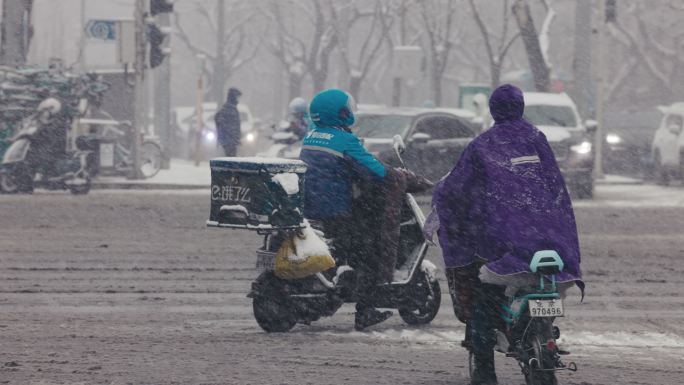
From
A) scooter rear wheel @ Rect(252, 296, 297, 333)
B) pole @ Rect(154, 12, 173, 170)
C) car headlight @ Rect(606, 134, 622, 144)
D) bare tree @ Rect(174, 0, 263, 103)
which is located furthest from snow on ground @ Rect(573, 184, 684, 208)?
bare tree @ Rect(174, 0, 263, 103)

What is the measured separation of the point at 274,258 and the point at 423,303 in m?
1.19

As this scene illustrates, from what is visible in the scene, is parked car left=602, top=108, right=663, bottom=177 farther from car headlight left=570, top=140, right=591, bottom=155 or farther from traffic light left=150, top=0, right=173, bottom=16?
traffic light left=150, top=0, right=173, bottom=16

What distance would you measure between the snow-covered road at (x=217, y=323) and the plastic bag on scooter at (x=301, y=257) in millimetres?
419

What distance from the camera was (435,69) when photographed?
5162 centimetres

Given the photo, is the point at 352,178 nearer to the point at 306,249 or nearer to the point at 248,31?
the point at 306,249

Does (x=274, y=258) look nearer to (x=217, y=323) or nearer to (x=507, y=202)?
(x=217, y=323)

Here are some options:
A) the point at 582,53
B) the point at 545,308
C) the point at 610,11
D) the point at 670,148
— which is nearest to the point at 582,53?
the point at 582,53

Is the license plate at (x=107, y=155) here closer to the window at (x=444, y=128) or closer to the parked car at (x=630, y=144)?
the window at (x=444, y=128)

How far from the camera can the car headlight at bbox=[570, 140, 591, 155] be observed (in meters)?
27.7

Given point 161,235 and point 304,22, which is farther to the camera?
point 304,22

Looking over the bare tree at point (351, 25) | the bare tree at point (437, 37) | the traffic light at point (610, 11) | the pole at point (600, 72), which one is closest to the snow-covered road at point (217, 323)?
the traffic light at point (610, 11)

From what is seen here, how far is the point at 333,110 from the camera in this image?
975cm

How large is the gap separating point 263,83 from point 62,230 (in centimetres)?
8046

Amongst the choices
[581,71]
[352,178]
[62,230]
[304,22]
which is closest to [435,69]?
[581,71]
